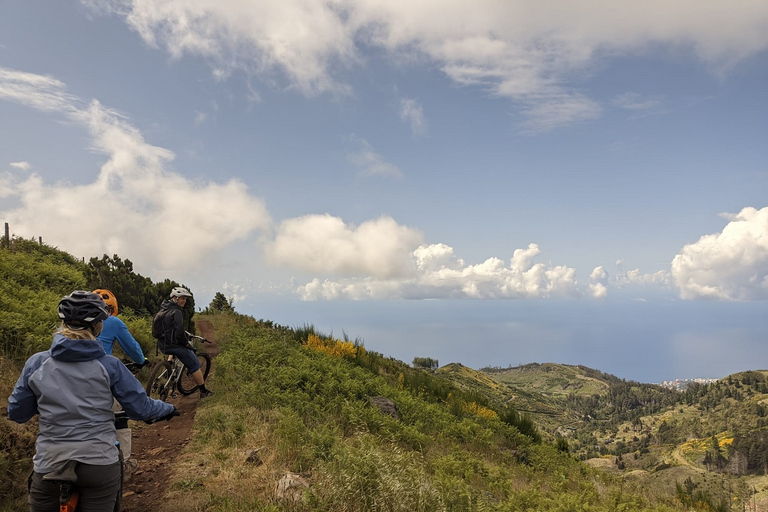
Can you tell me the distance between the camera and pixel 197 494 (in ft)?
19.8

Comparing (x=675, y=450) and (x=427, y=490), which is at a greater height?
(x=427, y=490)

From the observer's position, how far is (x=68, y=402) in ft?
10.7

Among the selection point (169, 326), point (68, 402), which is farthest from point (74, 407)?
point (169, 326)

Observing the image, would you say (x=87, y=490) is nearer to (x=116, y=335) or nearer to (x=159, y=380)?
(x=116, y=335)

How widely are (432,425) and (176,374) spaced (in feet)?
25.3

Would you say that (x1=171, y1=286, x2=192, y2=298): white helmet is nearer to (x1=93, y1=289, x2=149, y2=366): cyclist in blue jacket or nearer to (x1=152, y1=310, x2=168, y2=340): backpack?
(x1=152, y1=310, x2=168, y2=340): backpack

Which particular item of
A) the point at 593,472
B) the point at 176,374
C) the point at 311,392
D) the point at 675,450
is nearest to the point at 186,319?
the point at 176,374

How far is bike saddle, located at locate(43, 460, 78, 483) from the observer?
10.3 ft

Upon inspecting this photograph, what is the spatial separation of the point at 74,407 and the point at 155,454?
18.6ft

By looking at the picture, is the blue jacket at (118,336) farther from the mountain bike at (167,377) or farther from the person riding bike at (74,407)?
the mountain bike at (167,377)

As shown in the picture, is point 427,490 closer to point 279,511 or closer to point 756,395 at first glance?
point 279,511

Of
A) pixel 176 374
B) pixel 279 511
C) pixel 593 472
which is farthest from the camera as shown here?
pixel 593 472

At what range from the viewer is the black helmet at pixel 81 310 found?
332 cm

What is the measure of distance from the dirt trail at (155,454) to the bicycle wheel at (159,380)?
15.5 inches
